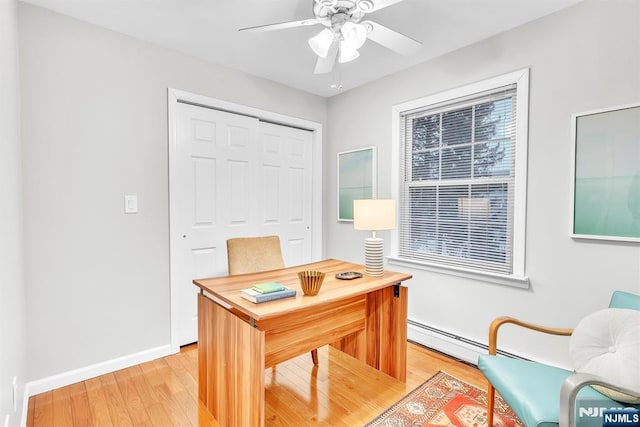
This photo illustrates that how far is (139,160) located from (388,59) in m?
2.20

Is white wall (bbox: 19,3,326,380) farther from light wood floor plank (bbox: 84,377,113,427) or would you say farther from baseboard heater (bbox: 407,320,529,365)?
baseboard heater (bbox: 407,320,529,365)

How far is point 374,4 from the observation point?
1478 mm

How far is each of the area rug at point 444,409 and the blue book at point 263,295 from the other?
89 centimetres

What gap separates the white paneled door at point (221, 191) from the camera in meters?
2.62

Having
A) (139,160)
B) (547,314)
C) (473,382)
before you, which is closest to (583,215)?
(547,314)

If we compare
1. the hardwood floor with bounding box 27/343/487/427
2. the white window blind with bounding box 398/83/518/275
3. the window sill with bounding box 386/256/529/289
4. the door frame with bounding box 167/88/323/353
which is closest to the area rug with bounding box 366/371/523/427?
the hardwood floor with bounding box 27/343/487/427

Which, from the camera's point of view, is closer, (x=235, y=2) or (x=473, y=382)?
(x=235, y=2)

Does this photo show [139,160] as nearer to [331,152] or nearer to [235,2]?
[235,2]

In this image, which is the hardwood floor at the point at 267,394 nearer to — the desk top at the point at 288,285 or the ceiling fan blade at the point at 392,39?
the desk top at the point at 288,285

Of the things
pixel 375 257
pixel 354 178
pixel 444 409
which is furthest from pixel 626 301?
pixel 354 178

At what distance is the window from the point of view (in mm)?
2232

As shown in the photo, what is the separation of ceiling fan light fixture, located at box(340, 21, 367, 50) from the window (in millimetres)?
1236

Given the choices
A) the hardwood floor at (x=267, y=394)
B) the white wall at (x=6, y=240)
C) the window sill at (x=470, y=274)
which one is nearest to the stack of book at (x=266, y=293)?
the hardwood floor at (x=267, y=394)

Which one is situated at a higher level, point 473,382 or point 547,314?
point 547,314
